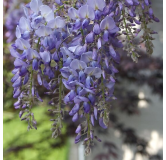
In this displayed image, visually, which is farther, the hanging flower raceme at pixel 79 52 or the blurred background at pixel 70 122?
the blurred background at pixel 70 122

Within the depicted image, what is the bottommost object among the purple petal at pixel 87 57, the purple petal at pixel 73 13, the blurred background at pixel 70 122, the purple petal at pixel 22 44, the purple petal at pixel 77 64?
the blurred background at pixel 70 122

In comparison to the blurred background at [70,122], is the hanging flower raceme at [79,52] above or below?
above

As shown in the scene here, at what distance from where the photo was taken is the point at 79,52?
0.58 metres

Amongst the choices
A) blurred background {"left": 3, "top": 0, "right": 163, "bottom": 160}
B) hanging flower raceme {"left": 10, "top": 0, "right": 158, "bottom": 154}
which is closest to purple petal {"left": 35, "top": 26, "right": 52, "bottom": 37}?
hanging flower raceme {"left": 10, "top": 0, "right": 158, "bottom": 154}

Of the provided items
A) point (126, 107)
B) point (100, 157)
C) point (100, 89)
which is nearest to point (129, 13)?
point (100, 89)

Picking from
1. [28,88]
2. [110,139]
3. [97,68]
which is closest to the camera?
[97,68]

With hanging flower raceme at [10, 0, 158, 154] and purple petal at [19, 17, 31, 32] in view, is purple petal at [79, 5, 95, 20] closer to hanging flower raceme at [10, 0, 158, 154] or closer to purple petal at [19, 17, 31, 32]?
hanging flower raceme at [10, 0, 158, 154]

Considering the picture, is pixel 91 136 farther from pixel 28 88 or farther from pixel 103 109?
pixel 28 88

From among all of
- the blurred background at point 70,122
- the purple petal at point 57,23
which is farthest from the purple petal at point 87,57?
the blurred background at point 70,122

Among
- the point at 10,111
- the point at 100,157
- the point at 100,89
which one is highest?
the point at 100,89

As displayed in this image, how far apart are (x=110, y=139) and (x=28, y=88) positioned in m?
1.71

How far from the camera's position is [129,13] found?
25.0 inches

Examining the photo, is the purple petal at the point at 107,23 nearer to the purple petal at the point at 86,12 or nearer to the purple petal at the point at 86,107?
the purple petal at the point at 86,12

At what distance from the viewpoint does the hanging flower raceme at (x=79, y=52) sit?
57cm
